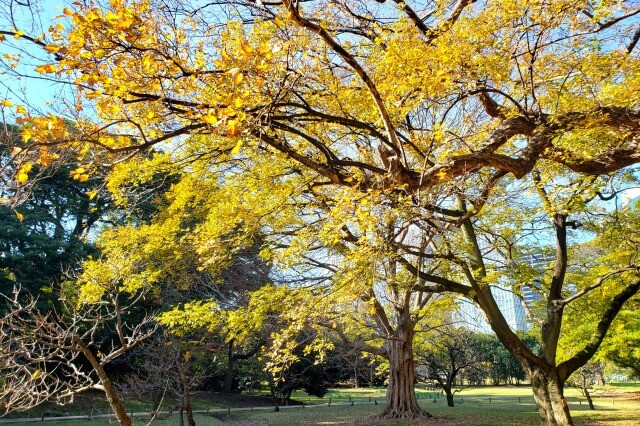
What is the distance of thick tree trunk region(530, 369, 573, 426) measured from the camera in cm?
791

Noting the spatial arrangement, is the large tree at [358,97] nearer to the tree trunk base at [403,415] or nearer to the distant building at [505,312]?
the distant building at [505,312]

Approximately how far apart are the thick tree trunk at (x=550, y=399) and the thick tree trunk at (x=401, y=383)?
5.52 metres

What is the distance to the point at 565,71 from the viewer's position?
16.6 feet

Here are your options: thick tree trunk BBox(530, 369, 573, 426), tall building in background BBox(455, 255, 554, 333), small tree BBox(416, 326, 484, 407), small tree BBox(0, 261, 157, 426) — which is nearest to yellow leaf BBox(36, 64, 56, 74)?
small tree BBox(0, 261, 157, 426)

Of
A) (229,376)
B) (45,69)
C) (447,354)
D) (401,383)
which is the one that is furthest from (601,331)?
(229,376)

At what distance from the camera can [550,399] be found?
324 inches

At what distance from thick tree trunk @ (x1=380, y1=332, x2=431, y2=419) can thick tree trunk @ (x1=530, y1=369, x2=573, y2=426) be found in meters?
5.52

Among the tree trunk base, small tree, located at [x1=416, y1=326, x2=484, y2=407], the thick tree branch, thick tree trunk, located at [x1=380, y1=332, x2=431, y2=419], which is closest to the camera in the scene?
the thick tree branch

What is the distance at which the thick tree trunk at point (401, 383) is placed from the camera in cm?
1385

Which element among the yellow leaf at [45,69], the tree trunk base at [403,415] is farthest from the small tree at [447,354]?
the yellow leaf at [45,69]

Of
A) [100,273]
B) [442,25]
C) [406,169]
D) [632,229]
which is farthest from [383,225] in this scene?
[632,229]

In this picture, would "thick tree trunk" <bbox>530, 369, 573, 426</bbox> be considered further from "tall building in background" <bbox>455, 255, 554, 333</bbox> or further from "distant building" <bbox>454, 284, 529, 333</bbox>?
"distant building" <bbox>454, 284, 529, 333</bbox>

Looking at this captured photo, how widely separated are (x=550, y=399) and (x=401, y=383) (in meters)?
6.52

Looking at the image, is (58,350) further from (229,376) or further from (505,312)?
(229,376)
